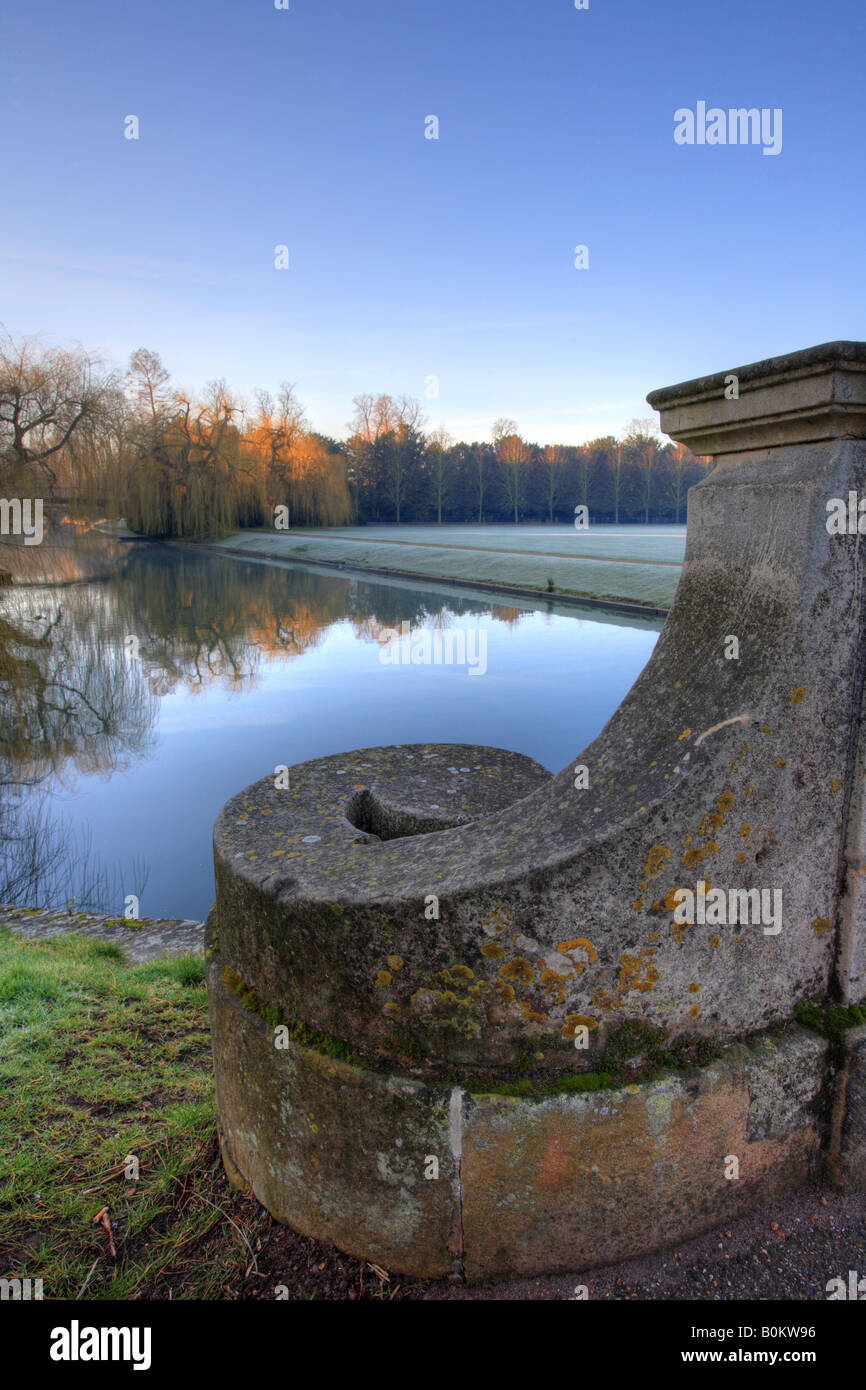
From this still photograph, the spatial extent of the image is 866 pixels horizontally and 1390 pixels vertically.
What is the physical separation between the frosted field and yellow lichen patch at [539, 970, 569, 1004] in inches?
761

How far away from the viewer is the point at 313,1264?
2.05m

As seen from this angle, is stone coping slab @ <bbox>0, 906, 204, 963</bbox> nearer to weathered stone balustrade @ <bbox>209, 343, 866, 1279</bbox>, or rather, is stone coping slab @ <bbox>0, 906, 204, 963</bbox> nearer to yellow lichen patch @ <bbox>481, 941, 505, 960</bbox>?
weathered stone balustrade @ <bbox>209, 343, 866, 1279</bbox>

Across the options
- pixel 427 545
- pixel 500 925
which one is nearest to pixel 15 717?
pixel 500 925

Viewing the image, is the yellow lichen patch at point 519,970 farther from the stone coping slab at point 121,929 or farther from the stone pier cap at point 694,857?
the stone coping slab at point 121,929

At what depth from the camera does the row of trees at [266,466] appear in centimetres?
2189

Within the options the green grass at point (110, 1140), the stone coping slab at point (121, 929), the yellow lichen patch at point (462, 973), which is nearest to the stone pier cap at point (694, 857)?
the yellow lichen patch at point (462, 973)

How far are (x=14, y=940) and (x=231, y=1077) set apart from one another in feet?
15.0

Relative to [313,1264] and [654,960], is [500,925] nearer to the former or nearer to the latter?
[654,960]

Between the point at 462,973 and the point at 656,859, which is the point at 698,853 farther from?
the point at 462,973

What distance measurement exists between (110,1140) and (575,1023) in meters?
1.99

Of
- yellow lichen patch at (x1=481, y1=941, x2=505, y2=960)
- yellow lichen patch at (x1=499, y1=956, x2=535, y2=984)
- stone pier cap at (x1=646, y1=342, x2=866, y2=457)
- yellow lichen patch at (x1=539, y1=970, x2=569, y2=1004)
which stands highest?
stone pier cap at (x1=646, y1=342, x2=866, y2=457)

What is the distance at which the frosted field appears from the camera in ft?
83.0

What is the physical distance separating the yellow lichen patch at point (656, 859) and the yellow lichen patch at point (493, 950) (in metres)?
0.36

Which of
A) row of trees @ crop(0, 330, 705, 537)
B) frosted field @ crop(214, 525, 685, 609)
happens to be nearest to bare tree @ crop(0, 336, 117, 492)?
row of trees @ crop(0, 330, 705, 537)
